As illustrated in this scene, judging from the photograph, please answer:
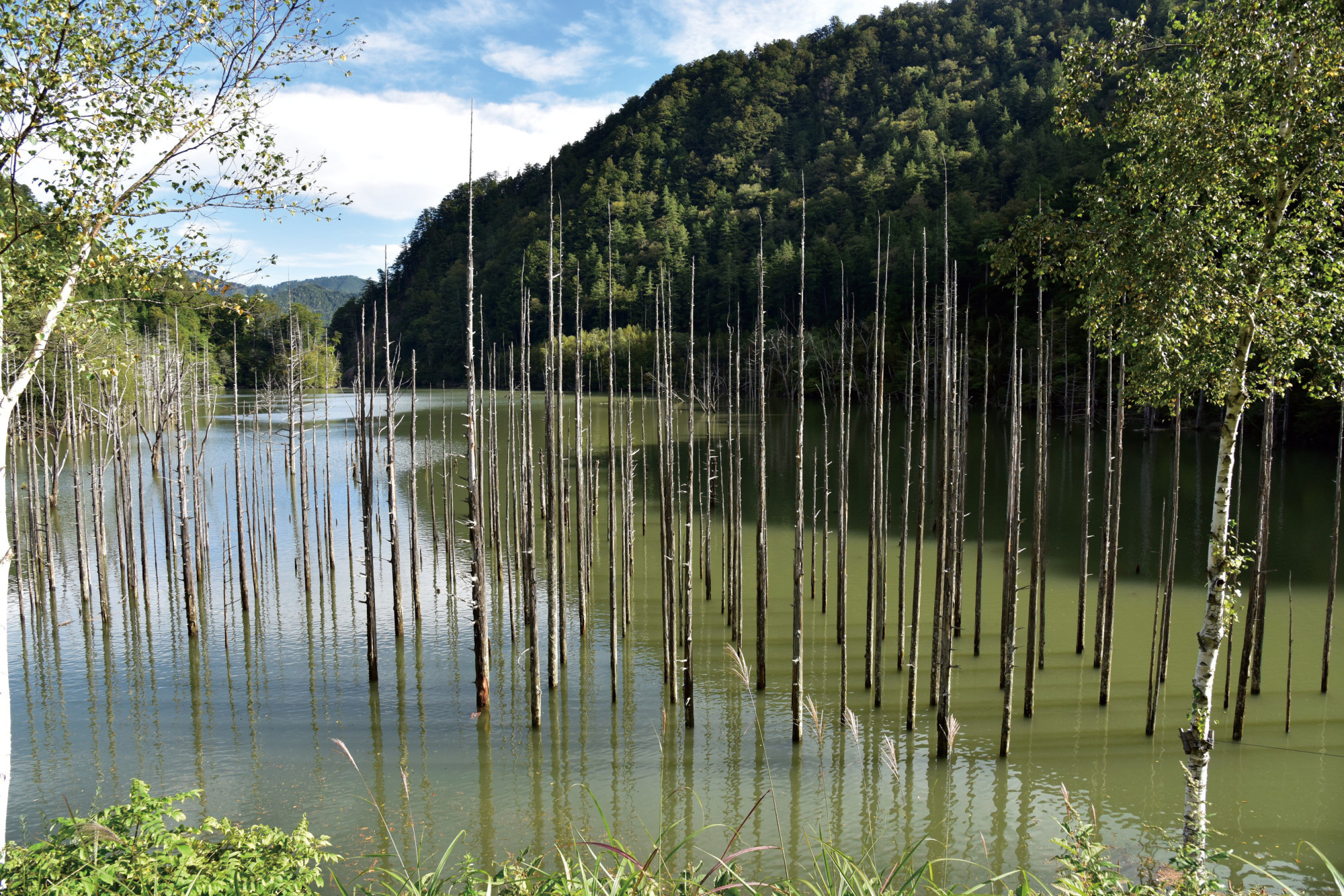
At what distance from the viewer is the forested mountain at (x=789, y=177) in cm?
5641

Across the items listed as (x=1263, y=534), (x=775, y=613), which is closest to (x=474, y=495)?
(x=775, y=613)

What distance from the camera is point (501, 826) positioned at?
905 centimetres

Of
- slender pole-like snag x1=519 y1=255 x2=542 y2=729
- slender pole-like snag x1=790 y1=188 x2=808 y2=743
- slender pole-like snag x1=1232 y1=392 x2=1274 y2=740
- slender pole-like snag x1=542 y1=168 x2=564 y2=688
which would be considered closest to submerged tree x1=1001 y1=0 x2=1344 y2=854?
slender pole-like snag x1=1232 y1=392 x2=1274 y2=740

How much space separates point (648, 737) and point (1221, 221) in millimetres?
9127

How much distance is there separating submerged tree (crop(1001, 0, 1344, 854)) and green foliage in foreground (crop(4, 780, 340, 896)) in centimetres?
659

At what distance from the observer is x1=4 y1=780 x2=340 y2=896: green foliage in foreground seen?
459cm

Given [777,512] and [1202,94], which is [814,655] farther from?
[777,512]

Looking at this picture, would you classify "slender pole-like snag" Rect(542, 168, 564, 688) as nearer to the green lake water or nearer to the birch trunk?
the green lake water

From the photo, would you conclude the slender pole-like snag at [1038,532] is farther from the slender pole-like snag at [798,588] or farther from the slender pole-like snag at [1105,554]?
the slender pole-like snag at [798,588]

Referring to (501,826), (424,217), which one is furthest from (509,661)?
(424,217)

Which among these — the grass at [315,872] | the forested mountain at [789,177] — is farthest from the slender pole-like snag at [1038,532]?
the forested mountain at [789,177]

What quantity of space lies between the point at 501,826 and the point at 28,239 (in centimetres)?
752

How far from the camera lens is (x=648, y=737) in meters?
11.2

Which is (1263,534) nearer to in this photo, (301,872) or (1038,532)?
(1038,532)
